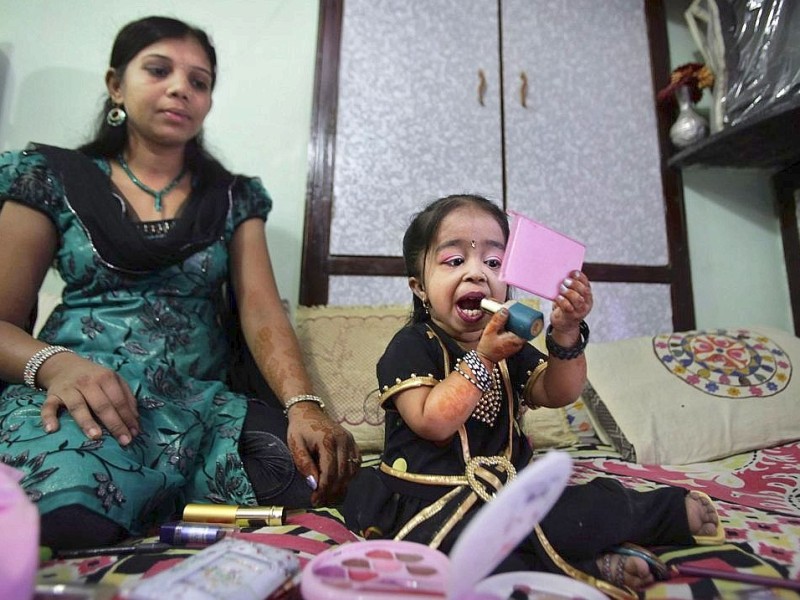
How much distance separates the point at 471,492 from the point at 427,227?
0.40 meters

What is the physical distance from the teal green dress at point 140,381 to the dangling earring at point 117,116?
11 cm

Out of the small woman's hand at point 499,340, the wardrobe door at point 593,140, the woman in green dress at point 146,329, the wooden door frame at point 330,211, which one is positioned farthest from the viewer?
the wardrobe door at point 593,140

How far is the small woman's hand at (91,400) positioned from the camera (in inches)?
28.7

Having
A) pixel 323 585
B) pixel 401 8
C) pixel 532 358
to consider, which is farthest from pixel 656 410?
pixel 401 8

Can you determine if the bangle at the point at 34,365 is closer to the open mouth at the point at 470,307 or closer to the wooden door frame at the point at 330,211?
the open mouth at the point at 470,307

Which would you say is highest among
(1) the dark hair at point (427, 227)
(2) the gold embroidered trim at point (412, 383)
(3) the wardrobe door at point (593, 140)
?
(3) the wardrobe door at point (593, 140)

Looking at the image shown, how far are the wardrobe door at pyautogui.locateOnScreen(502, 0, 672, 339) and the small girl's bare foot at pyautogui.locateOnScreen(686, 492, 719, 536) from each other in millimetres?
1050

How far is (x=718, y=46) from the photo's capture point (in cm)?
164

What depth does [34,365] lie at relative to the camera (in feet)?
2.66

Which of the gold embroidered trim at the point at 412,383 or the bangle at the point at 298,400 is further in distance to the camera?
the bangle at the point at 298,400

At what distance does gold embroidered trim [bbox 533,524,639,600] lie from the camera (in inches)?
20.4

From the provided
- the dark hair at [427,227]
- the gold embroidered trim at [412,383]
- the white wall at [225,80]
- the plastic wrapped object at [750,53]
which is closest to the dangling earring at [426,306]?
the dark hair at [427,227]

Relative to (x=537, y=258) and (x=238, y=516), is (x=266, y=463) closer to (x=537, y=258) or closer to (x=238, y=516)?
(x=238, y=516)

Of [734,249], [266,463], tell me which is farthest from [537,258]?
[734,249]
